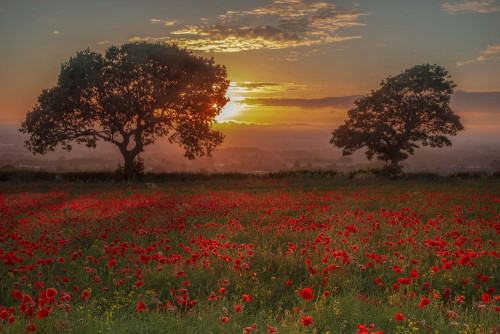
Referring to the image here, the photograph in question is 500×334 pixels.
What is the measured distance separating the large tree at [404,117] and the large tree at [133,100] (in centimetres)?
1673

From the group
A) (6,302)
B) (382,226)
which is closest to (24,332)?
(6,302)

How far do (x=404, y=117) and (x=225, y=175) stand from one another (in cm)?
2270

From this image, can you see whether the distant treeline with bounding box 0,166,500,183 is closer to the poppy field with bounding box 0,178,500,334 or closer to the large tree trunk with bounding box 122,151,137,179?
the large tree trunk with bounding box 122,151,137,179

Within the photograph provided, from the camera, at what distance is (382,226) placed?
1192cm

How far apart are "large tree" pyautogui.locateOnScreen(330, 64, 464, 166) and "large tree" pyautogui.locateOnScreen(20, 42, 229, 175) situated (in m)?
16.7

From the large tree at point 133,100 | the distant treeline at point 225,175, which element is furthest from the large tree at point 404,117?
the large tree at point 133,100

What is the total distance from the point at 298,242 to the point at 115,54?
3359 centimetres

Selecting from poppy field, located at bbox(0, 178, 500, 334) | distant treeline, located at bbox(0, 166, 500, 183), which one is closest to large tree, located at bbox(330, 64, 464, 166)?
distant treeline, located at bbox(0, 166, 500, 183)

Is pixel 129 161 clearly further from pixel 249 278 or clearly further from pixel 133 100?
pixel 249 278

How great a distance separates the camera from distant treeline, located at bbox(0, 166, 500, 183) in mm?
36625

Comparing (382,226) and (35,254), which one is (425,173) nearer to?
(382,226)

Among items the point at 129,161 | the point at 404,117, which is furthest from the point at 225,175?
the point at 404,117

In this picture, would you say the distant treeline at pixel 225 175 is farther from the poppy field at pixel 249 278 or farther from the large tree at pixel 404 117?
the poppy field at pixel 249 278

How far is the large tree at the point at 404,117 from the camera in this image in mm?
47312
